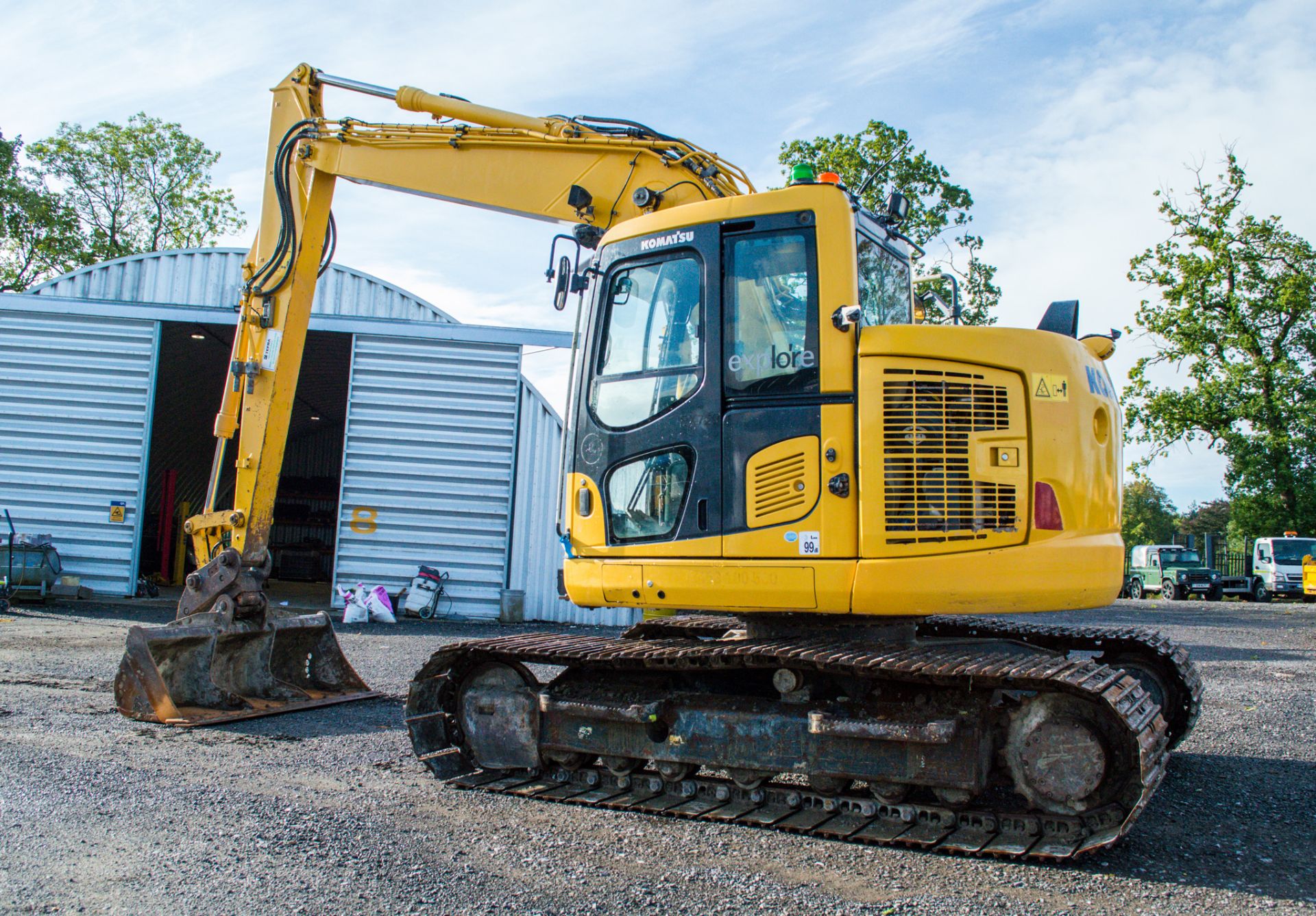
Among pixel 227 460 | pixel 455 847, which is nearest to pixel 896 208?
pixel 455 847

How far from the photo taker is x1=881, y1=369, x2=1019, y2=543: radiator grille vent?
4.70m

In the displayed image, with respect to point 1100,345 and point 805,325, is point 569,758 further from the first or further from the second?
point 1100,345

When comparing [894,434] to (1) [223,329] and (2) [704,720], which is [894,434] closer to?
(2) [704,720]

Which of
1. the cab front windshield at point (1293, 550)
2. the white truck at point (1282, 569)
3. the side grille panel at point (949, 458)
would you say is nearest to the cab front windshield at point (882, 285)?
the side grille panel at point (949, 458)

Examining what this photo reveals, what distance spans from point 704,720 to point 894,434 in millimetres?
1763

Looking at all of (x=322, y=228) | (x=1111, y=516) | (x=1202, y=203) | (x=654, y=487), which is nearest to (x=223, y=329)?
(x=322, y=228)

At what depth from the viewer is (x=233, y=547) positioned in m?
7.74

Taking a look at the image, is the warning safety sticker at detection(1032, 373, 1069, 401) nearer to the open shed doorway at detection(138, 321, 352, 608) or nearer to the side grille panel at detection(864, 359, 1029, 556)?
the side grille panel at detection(864, 359, 1029, 556)

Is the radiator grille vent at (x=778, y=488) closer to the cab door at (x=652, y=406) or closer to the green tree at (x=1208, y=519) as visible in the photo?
the cab door at (x=652, y=406)

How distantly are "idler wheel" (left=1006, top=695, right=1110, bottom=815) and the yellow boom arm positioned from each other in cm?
386

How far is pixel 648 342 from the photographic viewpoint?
5457 mm

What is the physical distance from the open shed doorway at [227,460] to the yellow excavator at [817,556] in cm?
1236

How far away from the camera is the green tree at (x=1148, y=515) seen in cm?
8700

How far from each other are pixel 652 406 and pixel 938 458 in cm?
153
